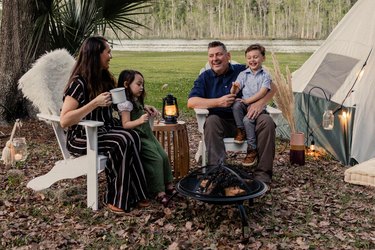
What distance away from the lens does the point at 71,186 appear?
15.5ft

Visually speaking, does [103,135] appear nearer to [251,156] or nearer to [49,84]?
[49,84]

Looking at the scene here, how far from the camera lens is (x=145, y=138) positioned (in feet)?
13.8

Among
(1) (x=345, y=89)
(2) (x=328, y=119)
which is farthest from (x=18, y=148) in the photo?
(1) (x=345, y=89)


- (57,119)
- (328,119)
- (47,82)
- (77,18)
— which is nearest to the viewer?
(57,119)

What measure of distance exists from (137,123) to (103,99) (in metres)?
0.35

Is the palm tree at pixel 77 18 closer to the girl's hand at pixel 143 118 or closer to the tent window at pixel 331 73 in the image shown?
the tent window at pixel 331 73

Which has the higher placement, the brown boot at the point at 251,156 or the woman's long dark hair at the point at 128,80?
the woman's long dark hair at the point at 128,80

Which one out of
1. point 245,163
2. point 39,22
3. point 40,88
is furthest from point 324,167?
point 39,22

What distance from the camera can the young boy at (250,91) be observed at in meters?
4.60

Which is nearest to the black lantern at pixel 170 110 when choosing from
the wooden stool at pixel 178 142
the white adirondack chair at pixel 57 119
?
the wooden stool at pixel 178 142

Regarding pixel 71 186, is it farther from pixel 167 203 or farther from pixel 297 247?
pixel 297 247

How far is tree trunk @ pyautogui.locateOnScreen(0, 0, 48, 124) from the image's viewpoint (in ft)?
23.6

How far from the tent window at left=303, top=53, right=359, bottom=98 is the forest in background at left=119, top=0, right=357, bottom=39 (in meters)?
33.9

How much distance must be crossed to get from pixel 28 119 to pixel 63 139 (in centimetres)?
346
